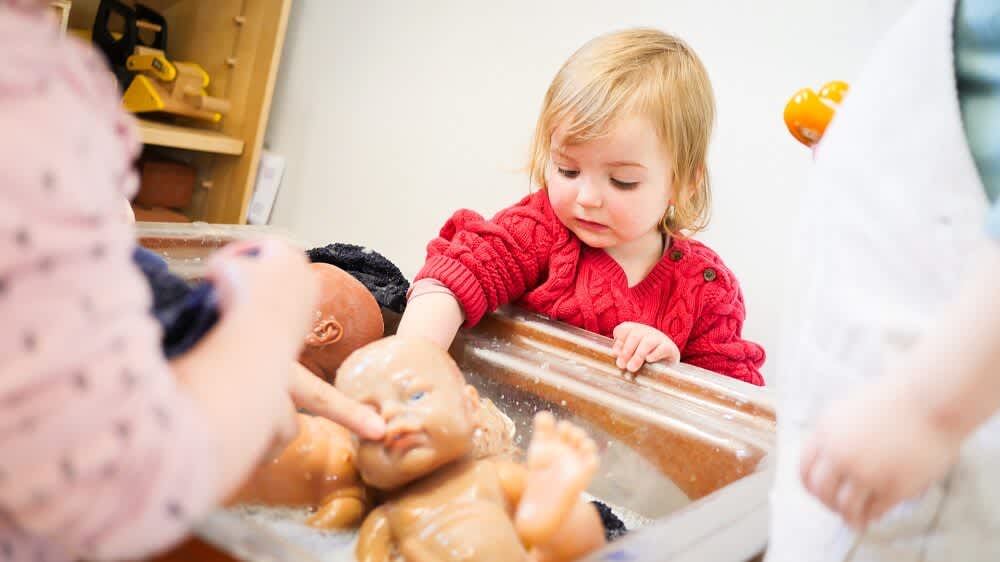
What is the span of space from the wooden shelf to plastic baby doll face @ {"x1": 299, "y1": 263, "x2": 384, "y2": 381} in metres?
0.74

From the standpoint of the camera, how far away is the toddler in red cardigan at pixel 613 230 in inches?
33.4

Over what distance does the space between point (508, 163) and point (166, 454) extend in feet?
3.77

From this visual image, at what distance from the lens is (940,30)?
43 centimetres

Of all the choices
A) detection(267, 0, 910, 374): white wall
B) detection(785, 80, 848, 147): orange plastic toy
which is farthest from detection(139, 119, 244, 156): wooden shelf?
detection(785, 80, 848, 147): orange plastic toy

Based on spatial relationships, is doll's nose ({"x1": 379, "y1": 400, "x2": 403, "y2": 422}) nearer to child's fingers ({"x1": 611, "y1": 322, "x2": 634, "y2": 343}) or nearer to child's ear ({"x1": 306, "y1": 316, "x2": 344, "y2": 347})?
child's ear ({"x1": 306, "y1": 316, "x2": 344, "y2": 347})

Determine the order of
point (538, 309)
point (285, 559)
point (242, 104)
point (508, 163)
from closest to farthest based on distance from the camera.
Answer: point (285, 559)
point (538, 309)
point (508, 163)
point (242, 104)

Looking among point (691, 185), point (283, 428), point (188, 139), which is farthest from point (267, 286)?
point (188, 139)

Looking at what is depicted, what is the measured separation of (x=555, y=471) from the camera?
431mm

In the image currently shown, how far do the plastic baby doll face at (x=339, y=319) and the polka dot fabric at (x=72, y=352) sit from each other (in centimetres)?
36

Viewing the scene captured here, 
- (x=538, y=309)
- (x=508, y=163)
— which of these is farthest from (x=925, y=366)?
(x=508, y=163)

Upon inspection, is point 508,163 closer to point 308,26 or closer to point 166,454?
point 308,26

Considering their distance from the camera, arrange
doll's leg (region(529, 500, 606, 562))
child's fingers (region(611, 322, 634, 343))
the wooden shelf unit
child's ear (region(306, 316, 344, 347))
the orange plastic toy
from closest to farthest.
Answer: doll's leg (region(529, 500, 606, 562)) → the orange plastic toy → child's ear (region(306, 316, 344, 347)) → child's fingers (region(611, 322, 634, 343)) → the wooden shelf unit

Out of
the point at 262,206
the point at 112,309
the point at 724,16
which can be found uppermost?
the point at 724,16

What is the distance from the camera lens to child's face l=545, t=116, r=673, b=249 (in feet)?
2.80
